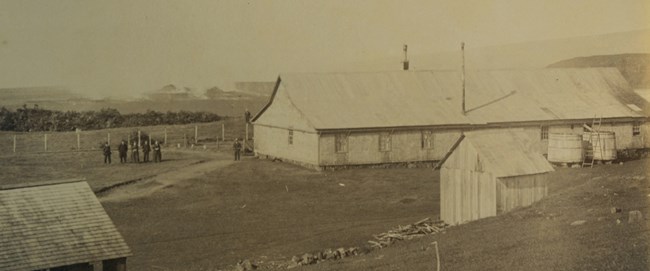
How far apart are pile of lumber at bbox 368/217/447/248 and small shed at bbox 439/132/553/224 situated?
101 cm

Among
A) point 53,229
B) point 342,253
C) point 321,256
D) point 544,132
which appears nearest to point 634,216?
point 342,253

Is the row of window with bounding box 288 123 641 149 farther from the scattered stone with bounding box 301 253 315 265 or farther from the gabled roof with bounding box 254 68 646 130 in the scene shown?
the scattered stone with bounding box 301 253 315 265

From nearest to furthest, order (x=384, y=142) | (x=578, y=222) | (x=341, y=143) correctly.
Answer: (x=578, y=222), (x=341, y=143), (x=384, y=142)

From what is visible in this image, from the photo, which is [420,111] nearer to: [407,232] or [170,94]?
[407,232]

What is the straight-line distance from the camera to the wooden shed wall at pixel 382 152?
3644 cm

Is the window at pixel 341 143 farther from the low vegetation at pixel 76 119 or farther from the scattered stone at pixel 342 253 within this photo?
the low vegetation at pixel 76 119

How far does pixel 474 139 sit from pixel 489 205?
2.24 meters

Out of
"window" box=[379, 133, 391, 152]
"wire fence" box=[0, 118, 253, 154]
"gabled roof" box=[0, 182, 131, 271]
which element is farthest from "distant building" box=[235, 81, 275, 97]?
"gabled roof" box=[0, 182, 131, 271]

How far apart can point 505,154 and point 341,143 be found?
14.1 meters

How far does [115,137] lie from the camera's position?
53375mm

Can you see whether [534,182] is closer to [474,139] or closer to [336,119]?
[474,139]

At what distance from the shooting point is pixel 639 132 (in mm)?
43000

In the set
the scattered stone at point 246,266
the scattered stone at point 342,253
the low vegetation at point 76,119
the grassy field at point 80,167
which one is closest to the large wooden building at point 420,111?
the grassy field at point 80,167

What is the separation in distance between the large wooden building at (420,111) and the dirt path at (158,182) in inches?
175
